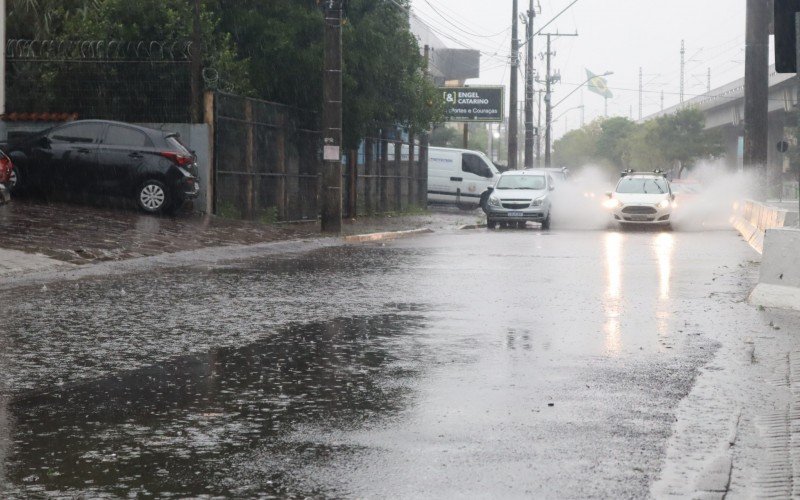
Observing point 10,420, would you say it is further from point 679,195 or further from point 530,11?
point 530,11

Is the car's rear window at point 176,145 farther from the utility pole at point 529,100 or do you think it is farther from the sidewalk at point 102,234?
the utility pole at point 529,100

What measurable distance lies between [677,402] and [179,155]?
57.7ft

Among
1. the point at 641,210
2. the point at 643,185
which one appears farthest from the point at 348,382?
the point at 643,185

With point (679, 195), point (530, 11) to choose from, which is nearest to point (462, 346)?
point (679, 195)

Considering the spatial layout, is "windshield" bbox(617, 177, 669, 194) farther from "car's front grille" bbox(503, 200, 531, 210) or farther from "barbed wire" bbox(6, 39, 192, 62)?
"barbed wire" bbox(6, 39, 192, 62)

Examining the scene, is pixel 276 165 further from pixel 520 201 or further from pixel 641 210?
pixel 641 210

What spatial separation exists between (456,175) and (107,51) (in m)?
22.7

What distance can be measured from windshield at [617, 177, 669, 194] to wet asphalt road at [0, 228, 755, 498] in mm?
18013

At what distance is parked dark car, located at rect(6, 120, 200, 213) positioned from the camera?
24.0 m

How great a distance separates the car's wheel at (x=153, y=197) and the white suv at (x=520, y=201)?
1144 cm

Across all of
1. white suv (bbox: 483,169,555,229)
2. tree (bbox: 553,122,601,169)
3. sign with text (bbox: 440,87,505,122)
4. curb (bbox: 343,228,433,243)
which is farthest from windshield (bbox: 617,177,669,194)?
tree (bbox: 553,122,601,169)

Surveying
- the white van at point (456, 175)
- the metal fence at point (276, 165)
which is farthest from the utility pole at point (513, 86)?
the metal fence at point (276, 165)

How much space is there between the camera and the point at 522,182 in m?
34.3

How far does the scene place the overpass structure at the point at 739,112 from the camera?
240ft
